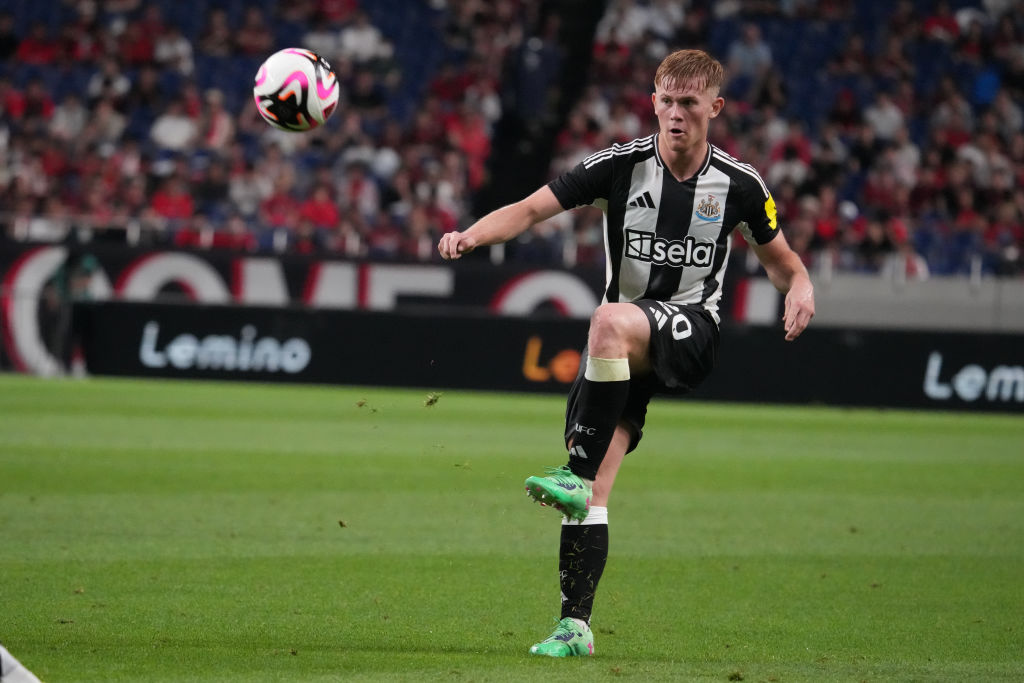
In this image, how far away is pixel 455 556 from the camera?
788 cm

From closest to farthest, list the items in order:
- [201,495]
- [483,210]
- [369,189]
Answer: [201,495], [369,189], [483,210]

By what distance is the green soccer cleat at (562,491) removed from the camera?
511cm

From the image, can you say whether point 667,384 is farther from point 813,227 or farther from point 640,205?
point 813,227

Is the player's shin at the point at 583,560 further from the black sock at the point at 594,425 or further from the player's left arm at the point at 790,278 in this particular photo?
the player's left arm at the point at 790,278

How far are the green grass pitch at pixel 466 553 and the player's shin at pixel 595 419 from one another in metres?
0.71

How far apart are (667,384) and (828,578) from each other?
7.94 ft

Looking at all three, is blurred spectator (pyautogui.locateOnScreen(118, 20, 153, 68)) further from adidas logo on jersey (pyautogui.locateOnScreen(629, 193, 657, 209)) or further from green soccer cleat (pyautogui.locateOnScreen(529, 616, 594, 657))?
green soccer cleat (pyautogui.locateOnScreen(529, 616, 594, 657))

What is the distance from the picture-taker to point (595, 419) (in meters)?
5.40

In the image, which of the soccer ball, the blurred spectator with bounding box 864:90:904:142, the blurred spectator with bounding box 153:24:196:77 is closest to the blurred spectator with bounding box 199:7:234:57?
the blurred spectator with bounding box 153:24:196:77

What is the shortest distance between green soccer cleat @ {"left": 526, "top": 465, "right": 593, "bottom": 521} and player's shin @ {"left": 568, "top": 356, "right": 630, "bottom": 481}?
0.30 feet

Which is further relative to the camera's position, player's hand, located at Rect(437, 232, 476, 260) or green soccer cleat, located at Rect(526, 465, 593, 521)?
player's hand, located at Rect(437, 232, 476, 260)

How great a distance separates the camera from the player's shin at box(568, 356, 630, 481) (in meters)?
5.36

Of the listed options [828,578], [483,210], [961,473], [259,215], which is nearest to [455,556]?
[828,578]

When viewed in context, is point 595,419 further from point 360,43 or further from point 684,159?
point 360,43
